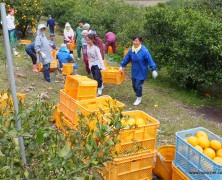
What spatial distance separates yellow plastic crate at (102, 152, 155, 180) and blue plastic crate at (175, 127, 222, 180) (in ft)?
1.28

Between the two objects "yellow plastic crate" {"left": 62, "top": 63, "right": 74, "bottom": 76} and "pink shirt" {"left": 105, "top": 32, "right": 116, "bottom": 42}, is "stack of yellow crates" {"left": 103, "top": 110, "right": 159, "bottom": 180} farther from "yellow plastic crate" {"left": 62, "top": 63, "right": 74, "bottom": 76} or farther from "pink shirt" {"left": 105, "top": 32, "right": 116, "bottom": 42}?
"pink shirt" {"left": 105, "top": 32, "right": 116, "bottom": 42}

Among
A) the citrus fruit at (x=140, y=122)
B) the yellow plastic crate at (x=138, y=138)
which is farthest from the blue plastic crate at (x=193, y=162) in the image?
the citrus fruit at (x=140, y=122)

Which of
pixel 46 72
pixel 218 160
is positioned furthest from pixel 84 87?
pixel 46 72

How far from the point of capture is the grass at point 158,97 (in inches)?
267

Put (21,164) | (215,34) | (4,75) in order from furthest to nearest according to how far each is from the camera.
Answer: (4,75) < (215,34) < (21,164)

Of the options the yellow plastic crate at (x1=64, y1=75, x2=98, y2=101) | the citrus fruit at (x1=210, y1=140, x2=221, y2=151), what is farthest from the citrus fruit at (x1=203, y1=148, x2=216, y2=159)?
the yellow plastic crate at (x1=64, y1=75, x2=98, y2=101)

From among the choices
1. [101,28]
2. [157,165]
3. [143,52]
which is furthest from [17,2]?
[157,165]

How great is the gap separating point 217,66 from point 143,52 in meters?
2.20

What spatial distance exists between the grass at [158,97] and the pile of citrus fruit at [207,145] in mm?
1628

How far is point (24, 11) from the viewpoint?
14.8m

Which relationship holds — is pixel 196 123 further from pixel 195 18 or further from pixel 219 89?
pixel 195 18

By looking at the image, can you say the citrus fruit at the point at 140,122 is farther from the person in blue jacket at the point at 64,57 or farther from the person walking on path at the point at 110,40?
the person walking on path at the point at 110,40

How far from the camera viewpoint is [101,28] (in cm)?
1633

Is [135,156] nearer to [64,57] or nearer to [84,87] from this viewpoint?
[84,87]
